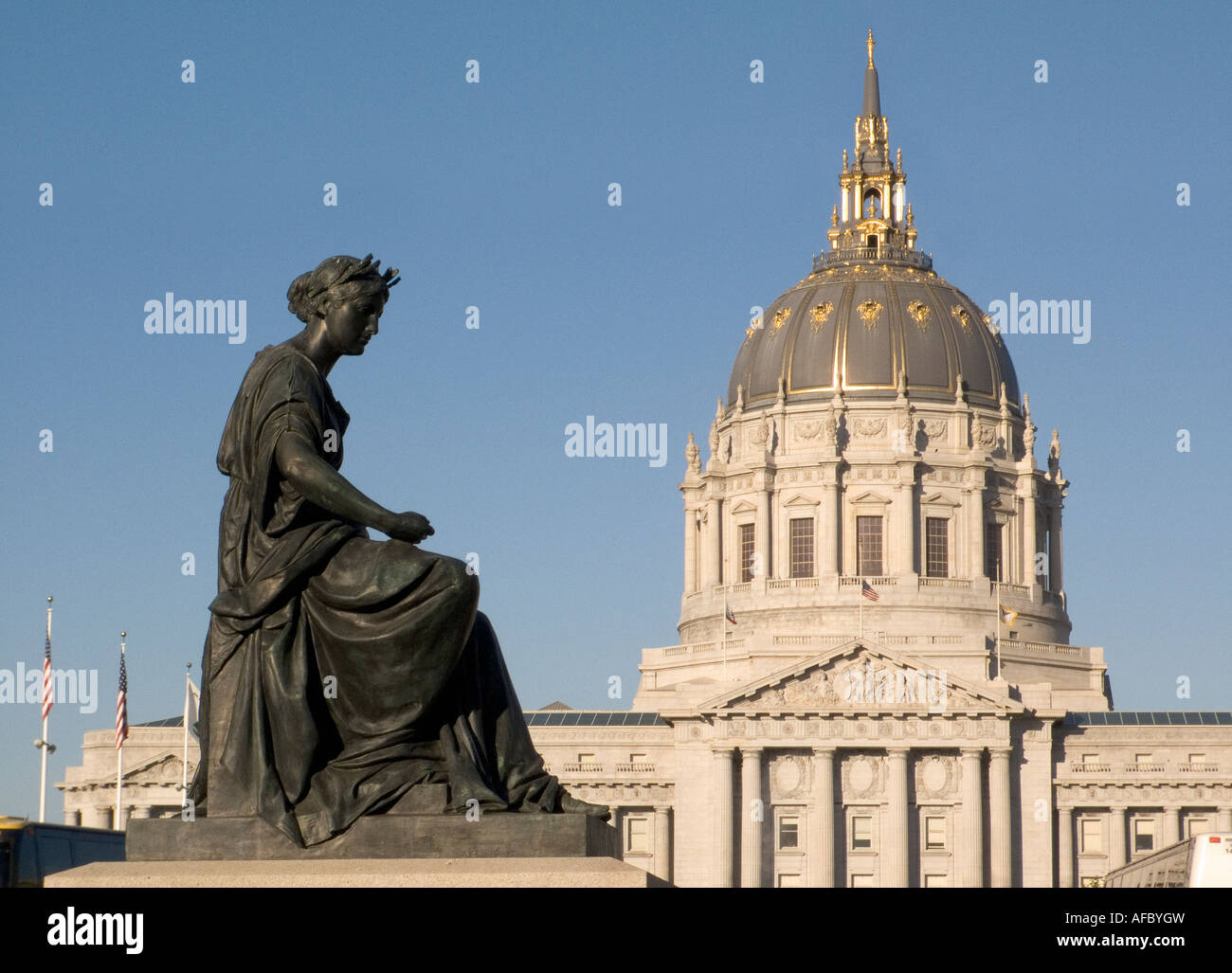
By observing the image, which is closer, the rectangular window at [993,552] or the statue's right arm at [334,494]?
the statue's right arm at [334,494]

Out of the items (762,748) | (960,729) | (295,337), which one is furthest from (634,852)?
(295,337)

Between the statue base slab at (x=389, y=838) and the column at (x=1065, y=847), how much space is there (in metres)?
92.3

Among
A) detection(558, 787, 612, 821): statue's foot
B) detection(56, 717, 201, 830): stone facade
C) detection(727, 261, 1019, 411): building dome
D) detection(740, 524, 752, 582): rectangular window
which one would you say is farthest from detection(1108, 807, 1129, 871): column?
detection(558, 787, 612, 821): statue's foot

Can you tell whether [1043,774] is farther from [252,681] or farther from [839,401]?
[252,681]

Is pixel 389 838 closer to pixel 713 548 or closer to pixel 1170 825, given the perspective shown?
pixel 1170 825

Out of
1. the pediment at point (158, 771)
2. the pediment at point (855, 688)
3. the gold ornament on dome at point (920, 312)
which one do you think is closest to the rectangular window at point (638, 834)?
the pediment at point (855, 688)

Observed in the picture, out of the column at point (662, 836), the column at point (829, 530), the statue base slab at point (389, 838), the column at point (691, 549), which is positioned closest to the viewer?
the statue base slab at point (389, 838)

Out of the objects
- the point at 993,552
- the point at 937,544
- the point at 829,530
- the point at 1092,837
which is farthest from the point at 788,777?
the point at 993,552

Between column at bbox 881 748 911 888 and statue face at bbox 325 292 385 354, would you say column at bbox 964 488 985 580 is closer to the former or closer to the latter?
column at bbox 881 748 911 888

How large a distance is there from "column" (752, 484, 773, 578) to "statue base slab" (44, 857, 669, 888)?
11028 centimetres

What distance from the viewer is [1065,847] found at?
103375 mm

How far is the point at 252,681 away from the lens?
567 inches

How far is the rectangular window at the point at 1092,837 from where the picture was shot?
4094 inches

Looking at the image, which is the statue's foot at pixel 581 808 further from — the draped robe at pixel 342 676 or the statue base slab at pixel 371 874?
the statue base slab at pixel 371 874
